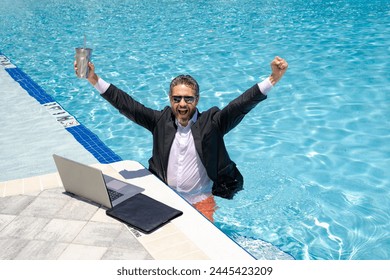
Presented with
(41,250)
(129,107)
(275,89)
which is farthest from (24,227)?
(275,89)

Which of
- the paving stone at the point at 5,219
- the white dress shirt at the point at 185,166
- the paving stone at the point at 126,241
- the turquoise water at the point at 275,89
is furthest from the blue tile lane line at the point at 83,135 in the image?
the paving stone at the point at 126,241

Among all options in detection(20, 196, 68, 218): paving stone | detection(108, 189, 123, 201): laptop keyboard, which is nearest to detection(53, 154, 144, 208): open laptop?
detection(108, 189, 123, 201): laptop keyboard

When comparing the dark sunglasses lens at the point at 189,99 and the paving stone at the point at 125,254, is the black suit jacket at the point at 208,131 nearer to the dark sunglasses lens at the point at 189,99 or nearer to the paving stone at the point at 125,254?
the dark sunglasses lens at the point at 189,99

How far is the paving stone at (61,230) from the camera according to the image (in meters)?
2.90

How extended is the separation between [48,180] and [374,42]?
875cm

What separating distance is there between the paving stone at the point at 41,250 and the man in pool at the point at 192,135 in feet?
3.92

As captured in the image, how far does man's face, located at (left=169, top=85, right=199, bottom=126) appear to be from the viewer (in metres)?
Result: 3.51

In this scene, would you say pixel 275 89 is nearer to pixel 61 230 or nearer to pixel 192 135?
pixel 192 135

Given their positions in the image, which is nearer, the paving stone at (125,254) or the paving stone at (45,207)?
the paving stone at (125,254)

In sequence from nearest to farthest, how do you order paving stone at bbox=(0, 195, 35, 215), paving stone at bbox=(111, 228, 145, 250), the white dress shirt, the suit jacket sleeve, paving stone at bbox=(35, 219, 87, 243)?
paving stone at bbox=(111, 228, 145, 250) → paving stone at bbox=(35, 219, 87, 243) → paving stone at bbox=(0, 195, 35, 215) → the white dress shirt → the suit jacket sleeve

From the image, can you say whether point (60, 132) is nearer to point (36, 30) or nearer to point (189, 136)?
point (189, 136)

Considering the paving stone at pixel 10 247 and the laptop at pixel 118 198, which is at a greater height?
the laptop at pixel 118 198

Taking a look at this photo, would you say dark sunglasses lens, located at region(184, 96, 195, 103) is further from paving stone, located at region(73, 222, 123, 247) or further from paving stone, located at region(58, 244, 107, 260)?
paving stone, located at region(58, 244, 107, 260)

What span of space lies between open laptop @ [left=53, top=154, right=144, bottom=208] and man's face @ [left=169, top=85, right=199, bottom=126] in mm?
670
